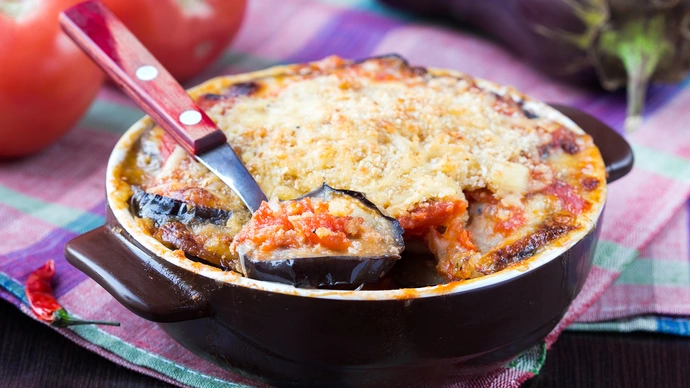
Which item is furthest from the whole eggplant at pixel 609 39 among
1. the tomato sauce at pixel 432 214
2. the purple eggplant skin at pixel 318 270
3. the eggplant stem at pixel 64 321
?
the eggplant stem at pixel 64 321

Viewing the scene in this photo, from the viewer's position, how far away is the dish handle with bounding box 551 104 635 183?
1883 millimetres

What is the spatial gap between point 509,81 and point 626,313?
1.44 m

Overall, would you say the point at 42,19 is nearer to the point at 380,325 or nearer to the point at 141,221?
the point at 141,221

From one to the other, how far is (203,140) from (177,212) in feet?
0.58

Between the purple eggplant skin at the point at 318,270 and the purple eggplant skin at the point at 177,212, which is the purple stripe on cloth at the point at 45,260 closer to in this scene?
the purple eggplant skin at the point at 177,212

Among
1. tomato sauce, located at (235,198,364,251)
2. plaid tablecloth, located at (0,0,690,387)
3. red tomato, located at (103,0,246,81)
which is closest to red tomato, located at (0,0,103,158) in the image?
plaid tablecloth, located at (0,0,690,387)

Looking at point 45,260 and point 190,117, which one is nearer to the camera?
point 190,117

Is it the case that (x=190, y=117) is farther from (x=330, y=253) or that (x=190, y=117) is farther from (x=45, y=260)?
(x=45, y=260)

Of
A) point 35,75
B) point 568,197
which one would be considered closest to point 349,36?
point 35,75

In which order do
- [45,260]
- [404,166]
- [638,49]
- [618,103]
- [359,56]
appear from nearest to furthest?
[404,166]
[45,260]
[638,49]
[618,103]
[359,56]

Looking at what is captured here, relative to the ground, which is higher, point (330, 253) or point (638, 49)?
point (330, 253)

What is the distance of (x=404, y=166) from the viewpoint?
1.68m

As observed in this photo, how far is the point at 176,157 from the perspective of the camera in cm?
175

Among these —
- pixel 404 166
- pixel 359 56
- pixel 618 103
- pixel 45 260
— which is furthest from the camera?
pixel 359 56
